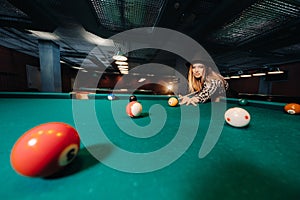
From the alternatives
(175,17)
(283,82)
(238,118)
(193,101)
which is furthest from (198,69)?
(283,82)

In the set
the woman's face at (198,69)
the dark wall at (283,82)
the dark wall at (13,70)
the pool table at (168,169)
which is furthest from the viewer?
the dark wall at (283,82)

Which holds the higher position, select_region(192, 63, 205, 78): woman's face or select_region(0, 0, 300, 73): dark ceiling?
select_region(0, 0, 300, 73): dark ceiling

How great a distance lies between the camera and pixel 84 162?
1.71 feet

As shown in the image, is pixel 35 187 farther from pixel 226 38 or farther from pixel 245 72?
pixel 245 72

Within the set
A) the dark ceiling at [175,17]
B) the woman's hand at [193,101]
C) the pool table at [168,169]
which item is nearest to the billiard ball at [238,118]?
the pool table at [168,169]

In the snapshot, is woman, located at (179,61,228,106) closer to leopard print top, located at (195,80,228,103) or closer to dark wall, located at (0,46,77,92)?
leopard print top, located at (195,80,228,103)

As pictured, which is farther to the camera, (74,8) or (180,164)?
(74,8)

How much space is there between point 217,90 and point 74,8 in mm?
3374

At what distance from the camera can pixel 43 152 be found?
43 cm

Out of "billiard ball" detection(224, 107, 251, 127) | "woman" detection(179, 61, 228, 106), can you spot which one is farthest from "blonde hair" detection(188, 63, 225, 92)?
"billiard ball" detection(224, 107, 251, 127)

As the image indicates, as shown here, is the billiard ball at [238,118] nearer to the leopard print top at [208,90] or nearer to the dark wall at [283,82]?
the leopard print top at [208,90]

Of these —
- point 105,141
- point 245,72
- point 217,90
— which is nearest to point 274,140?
point 105,141

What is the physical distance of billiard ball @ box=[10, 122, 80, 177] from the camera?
41cm

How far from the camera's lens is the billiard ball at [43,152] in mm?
413
